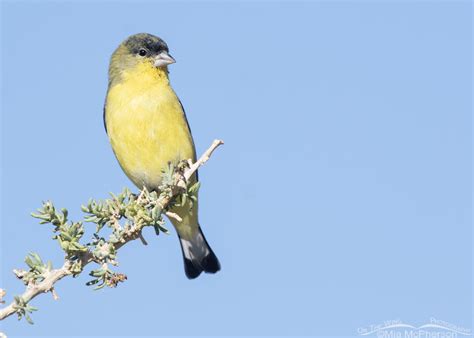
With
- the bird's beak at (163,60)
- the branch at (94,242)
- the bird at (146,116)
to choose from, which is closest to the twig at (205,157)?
the branch at (94,242)

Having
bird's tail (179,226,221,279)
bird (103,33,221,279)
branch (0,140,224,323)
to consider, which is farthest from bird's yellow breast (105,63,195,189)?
branch (0,140,224,323)

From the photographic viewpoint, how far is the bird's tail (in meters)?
6.98

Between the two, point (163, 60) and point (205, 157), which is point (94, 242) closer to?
point (205, 157)

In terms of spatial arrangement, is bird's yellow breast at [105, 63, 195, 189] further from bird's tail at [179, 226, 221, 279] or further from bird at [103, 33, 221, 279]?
bird's tail at [179, 226, 221, 279]

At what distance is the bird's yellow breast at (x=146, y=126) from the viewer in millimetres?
6125

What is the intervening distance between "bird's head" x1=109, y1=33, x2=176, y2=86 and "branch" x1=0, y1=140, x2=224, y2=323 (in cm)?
329

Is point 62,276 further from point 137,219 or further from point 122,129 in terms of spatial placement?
point 122,129

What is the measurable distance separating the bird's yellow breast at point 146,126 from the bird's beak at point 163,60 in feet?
0.21

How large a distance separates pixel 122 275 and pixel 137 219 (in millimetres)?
321

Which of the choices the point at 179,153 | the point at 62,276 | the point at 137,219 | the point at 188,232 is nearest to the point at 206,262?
the point at 188,232

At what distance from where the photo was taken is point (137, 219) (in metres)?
3.10

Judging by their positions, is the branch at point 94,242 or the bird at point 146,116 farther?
the bird at point 146,116

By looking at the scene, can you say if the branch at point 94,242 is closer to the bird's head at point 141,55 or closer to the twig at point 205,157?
the twig at point 205,157

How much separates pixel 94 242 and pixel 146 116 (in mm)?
3261
